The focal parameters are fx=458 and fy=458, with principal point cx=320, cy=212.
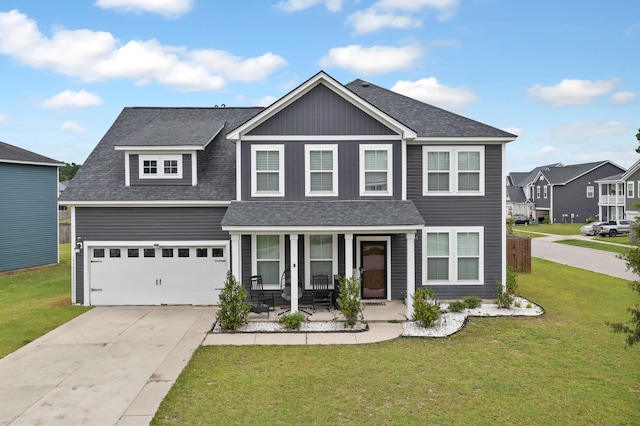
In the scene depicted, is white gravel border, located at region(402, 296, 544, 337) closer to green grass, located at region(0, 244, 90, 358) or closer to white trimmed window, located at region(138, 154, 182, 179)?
white trimmed window, located at region(138, 154, 182, 179)

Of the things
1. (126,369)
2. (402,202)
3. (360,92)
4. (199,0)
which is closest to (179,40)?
(199,0)

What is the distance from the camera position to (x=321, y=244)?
619 inches

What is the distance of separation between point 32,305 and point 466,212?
1592 centimetres

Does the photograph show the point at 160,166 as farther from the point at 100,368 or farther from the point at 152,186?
the point at 100,368

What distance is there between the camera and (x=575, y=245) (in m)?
37.2

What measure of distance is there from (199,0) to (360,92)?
798 cm

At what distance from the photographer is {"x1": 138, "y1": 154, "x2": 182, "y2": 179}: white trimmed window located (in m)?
16.7

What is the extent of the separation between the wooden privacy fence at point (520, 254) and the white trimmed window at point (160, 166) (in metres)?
16.2

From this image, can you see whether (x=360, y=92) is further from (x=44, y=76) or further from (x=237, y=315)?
(x=44, y=76)

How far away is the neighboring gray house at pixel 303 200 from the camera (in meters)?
15.4

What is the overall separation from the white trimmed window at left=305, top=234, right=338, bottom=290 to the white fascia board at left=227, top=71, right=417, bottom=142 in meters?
4.21

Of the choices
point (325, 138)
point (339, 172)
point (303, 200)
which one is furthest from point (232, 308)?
point (325, 138)

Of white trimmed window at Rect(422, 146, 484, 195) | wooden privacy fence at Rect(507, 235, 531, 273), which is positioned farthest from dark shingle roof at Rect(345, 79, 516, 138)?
wooden privacy fence at Rect(507, 235, 531, 273)

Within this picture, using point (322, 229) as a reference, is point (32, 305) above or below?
below
